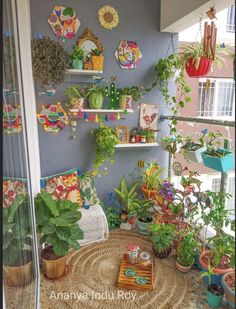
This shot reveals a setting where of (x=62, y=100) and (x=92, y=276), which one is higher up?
(x=62, y=100)

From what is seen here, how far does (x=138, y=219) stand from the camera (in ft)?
7.26

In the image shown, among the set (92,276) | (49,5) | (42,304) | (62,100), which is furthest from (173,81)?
(42,304)

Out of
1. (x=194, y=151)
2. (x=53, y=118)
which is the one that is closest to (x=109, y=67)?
(x=53, y=118)

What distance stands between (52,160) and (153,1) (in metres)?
1.67

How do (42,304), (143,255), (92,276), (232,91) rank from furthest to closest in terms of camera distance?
(143,255), (92,276), (42,304), (232,91)

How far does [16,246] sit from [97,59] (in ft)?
5.05

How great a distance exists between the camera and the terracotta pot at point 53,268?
1608 mm

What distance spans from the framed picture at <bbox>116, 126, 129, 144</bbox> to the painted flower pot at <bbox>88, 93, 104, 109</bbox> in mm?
302

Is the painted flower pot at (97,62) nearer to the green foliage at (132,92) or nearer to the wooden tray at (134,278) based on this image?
the green foliage at (132,92)

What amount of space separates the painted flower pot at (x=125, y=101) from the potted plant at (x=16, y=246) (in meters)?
1.24

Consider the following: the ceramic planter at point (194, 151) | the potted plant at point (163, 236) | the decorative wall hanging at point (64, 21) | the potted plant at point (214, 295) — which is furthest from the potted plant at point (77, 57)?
the potted plant at point (214, 295)

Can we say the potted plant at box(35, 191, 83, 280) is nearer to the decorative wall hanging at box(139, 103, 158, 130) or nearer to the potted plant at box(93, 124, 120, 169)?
the potted plant at box(93, 124, 120, 169)

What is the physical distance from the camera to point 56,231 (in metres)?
1.54

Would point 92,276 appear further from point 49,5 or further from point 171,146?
point 49,5
